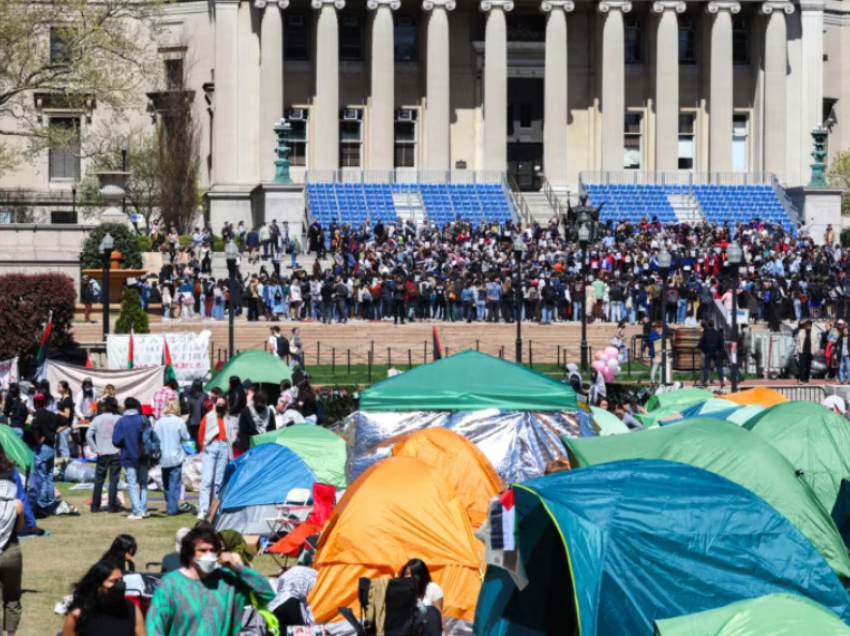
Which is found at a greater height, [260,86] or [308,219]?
[260,86]

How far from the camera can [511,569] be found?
48.5ft

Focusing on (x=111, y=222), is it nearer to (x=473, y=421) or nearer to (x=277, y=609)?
(x=473, y=421)

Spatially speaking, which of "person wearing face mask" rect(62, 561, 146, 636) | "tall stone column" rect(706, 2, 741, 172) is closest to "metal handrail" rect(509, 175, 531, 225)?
"tall stone column" rect(706, 2, 741, 172)

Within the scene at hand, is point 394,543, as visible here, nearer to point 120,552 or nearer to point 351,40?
point 120,552

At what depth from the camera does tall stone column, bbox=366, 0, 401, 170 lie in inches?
2657

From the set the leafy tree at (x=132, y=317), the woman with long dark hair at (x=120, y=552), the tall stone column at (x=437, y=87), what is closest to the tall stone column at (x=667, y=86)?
the tall stone column at (x=437, y=87)

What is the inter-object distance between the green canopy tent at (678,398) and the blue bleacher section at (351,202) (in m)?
31.8

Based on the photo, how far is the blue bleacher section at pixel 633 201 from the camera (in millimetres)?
63750

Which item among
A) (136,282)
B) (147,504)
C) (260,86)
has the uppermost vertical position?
(260,86)

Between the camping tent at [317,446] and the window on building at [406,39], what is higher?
the window on building at [406,39]

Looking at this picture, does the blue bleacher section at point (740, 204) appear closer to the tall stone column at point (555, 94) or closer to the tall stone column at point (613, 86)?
the tall stone column at point (613, 86)

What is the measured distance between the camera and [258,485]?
69.9ft

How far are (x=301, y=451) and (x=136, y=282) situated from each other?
79.2 feet

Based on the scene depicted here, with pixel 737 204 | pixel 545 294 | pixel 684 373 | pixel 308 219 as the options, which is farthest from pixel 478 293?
pixel 737 204
